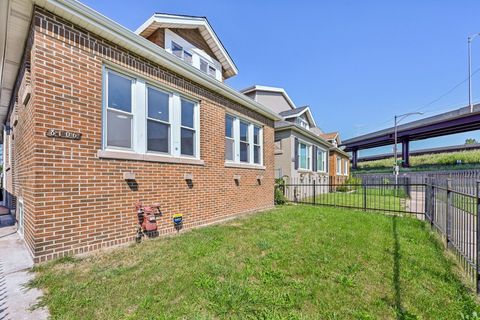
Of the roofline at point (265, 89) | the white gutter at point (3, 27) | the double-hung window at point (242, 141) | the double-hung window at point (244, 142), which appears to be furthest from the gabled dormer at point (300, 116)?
the white gutter at point (3, 27)

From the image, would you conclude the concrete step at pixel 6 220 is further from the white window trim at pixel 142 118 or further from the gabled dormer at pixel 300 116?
the gabled dormer at pixel 300 116

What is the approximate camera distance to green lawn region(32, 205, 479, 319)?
2.50 m

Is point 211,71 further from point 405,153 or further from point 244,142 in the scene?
point 405,153

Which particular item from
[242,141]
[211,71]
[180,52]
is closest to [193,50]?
[180,52]

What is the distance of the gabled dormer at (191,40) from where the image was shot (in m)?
7.92

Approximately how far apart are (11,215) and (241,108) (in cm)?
890

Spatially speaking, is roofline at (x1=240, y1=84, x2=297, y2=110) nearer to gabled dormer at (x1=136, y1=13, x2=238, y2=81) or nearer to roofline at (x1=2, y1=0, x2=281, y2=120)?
gabled dormer at (x1=136, y1=13, x2=238, y2=81)

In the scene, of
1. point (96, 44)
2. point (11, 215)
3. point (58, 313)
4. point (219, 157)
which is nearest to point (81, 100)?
point (96, 44)

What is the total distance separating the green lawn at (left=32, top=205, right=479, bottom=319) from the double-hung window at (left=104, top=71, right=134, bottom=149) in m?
2.31

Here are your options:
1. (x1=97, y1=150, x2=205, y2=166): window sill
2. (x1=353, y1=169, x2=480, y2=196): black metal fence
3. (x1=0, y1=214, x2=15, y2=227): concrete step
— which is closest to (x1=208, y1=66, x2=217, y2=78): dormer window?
(x1=97, y1=150, x2=205, y2=166): window sill

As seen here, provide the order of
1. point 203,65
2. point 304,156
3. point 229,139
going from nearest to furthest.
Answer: point 229,139 → point 203,65 → point 304,156

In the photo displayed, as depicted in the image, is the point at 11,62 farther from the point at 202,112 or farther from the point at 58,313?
the point at 58,313

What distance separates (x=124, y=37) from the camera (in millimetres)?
4730

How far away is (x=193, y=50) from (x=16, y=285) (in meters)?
8.71
